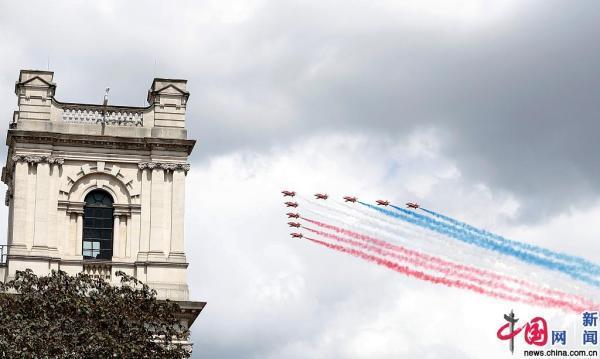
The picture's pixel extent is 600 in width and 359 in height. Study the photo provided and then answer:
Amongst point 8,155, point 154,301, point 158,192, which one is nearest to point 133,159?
point 158,192

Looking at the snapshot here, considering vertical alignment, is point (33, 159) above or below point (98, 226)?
above

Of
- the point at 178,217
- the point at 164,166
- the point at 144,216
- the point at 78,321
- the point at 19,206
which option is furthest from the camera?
the point at 164,166

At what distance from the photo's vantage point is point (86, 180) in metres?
73.4

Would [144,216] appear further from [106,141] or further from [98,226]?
[106,141]

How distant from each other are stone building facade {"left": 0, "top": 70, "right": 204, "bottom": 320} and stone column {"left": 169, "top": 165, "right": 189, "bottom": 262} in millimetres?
51

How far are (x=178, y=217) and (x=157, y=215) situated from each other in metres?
1.08

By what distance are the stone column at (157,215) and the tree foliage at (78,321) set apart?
42.4ft

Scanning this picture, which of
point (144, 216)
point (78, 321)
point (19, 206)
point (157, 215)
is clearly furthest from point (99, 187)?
point (78, 321)

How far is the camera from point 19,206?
236 ft

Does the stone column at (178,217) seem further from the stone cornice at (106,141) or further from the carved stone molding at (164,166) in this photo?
the stone cornice at (106,141)

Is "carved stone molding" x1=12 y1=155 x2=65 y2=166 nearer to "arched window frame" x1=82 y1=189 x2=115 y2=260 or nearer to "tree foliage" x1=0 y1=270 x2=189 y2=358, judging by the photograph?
"arched window frame" x1=82 y1=189 x2=115 y2=260

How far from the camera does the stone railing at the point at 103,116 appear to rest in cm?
7419

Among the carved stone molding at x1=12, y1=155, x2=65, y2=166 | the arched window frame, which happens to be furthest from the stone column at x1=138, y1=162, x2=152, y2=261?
the carved stone molding at x1=12, y1=155, x2=65, y2=166

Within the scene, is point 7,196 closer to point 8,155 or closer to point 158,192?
point 8,155
